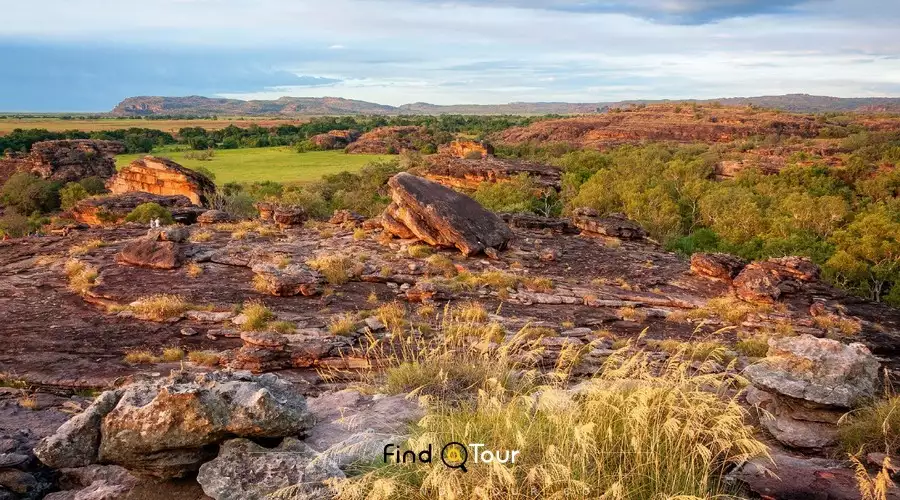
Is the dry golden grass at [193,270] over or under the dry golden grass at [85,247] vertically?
under

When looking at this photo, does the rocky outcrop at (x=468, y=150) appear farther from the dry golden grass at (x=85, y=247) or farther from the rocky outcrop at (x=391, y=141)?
the dry golden grass at (x=85, y=247)

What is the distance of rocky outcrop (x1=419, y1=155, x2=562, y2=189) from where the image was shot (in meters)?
44.9

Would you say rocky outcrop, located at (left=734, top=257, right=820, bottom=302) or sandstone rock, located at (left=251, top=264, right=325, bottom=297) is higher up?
sandstone rock, located at (left=251, top=264, right=325, bottom=297)

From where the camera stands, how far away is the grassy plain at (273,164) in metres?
57.2

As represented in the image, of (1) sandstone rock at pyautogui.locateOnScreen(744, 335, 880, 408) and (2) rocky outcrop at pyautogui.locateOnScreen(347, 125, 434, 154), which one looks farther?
(2) rocky outcrop at pyautogui.locateOnScreen(347, 125, 434, 154)

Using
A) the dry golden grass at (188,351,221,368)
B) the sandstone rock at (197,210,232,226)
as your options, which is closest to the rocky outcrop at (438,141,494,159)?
the sandstone rock at (197,210,232,226)

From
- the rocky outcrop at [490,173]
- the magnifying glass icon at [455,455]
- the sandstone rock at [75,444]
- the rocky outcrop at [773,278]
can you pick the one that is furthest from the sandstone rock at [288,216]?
the rocky outcrop at [490,173]

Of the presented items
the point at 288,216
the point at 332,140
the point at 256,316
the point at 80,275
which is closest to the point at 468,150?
the point at 332,140

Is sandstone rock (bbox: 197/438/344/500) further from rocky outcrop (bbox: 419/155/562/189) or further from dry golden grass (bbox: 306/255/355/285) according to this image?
rocky outcrop (bbox: 419/155/562/189)

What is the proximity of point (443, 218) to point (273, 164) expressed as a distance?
2278 inches

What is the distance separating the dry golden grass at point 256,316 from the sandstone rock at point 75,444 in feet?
18.6

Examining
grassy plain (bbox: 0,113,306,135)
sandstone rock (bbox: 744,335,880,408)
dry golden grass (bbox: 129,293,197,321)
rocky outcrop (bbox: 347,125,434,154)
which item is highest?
grassy plain (bbox: 0,113,306,135)
